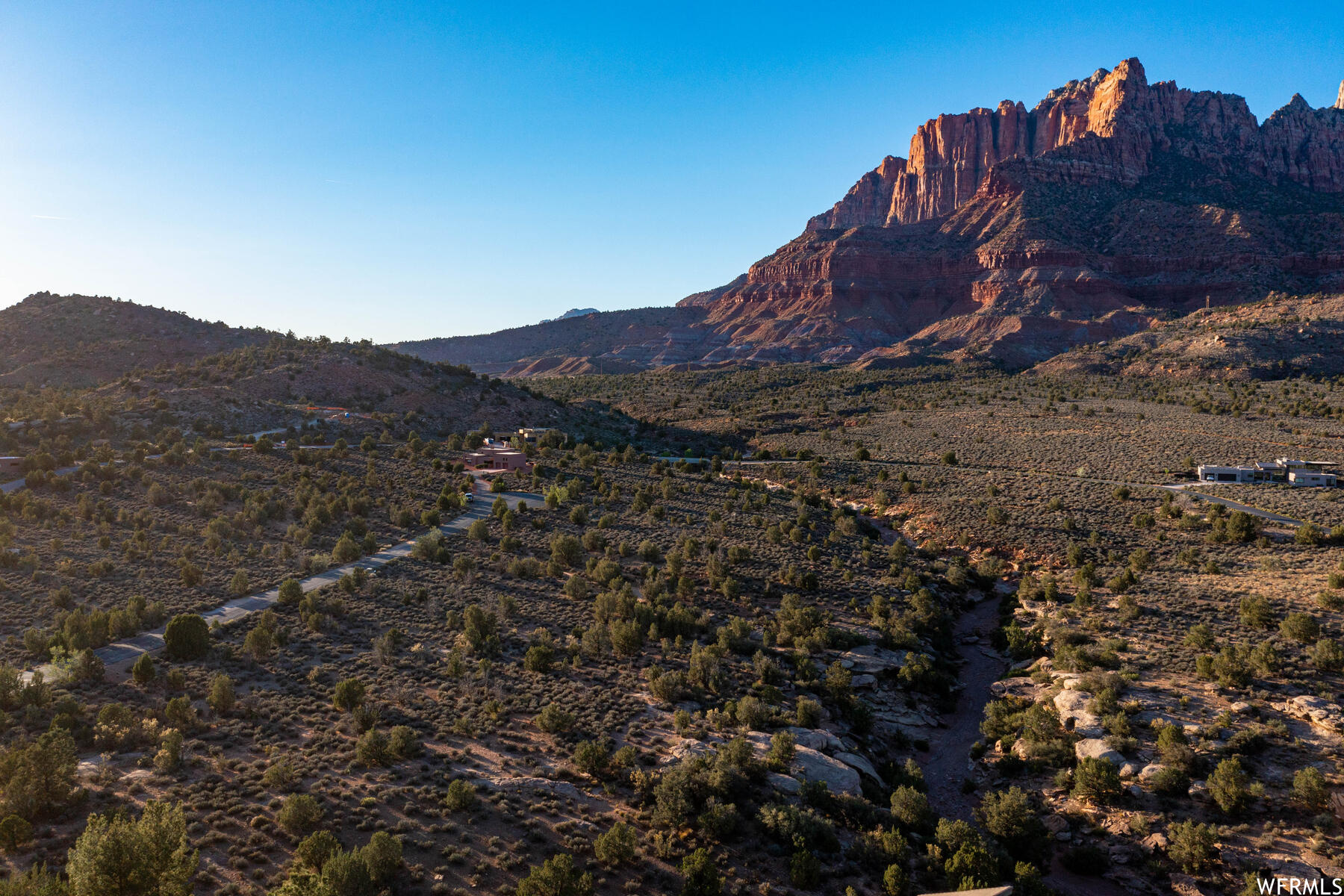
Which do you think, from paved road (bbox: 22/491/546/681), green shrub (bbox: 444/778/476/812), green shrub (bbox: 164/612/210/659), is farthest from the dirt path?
paved road (bbox: 22/491/546/681)

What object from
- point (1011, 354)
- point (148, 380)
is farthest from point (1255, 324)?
point (148, 380)

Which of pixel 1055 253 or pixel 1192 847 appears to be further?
pixel 1055 253

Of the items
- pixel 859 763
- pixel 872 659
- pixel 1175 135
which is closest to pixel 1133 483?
pixel 872 659

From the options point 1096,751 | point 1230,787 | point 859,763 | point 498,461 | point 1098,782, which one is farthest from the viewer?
point 498,461

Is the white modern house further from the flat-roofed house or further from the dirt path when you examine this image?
the flat-roofed house

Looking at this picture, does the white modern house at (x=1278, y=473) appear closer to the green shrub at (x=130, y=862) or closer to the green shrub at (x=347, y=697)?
the green shrub at (x=347, y=697)
